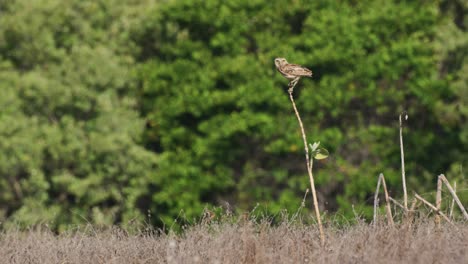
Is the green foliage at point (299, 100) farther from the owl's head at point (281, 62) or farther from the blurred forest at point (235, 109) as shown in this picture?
the owl's head at point (281, 62)

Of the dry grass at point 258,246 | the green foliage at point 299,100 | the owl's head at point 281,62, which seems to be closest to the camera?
the dry grass at point 258,246

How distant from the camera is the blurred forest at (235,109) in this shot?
28.4 m

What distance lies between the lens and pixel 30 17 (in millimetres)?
30109

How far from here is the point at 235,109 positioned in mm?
29578

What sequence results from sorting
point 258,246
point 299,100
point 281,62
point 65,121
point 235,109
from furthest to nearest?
1. point 235,109
2. point 65,121
3. point 299,100
4. point 281,62
5. point 258,246

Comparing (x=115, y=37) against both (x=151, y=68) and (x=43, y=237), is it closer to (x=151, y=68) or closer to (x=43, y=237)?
(x=151, y=68)

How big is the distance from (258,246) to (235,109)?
23.0 meters

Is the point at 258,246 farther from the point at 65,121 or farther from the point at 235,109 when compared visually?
the point at 65,121

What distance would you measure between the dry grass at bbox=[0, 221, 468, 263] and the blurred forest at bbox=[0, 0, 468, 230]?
19.9 m

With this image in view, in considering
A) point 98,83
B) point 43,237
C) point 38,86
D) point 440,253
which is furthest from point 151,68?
point 440,253

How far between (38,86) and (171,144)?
463cm

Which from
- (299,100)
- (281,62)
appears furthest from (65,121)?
(281,62)

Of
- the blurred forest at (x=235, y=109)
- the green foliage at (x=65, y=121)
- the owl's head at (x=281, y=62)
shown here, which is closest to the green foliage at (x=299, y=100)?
the blurred forest at (x=235, y=109)

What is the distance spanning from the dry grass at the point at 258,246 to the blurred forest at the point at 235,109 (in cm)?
1991
